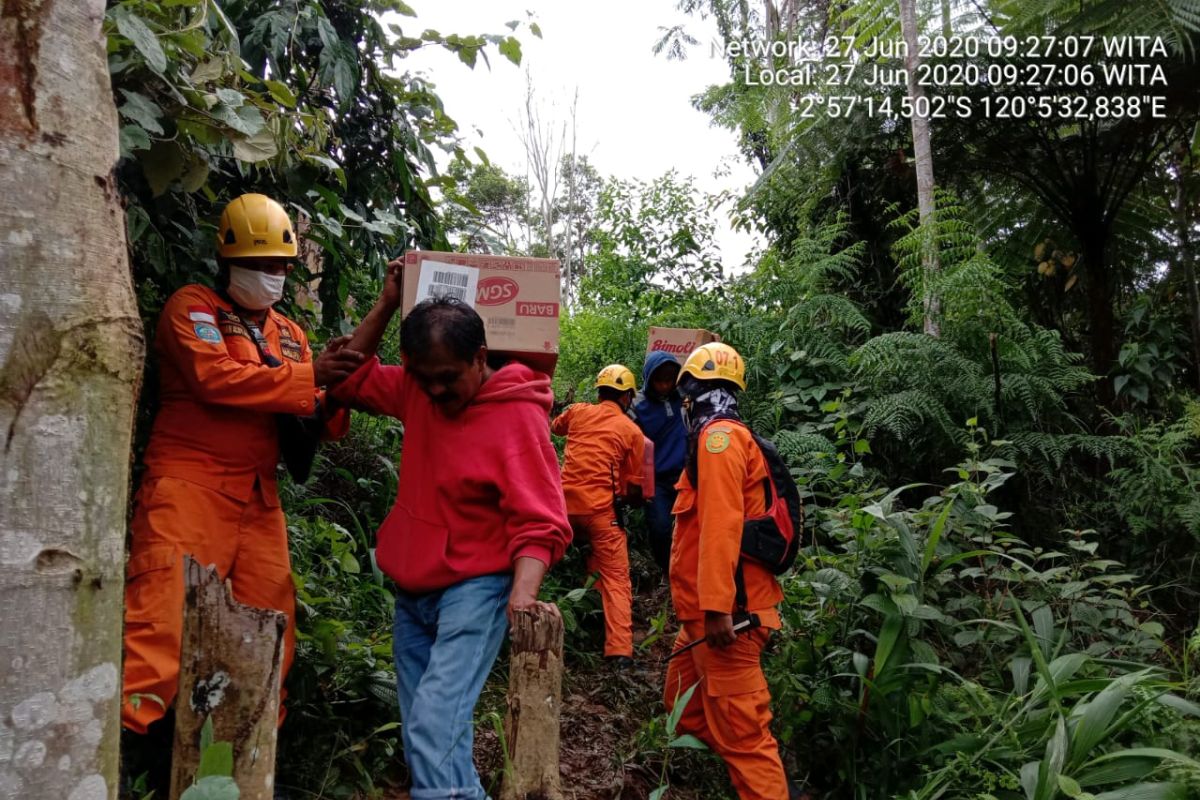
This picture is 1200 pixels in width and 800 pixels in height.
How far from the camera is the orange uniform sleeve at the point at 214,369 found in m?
2.77

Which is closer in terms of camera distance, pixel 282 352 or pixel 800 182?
pixel 282 352

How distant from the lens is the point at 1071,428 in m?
6.82

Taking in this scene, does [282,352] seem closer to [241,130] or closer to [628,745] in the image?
[241,130]

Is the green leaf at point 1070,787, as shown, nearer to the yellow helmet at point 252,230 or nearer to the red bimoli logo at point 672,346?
the yellow helmet at point 252,230

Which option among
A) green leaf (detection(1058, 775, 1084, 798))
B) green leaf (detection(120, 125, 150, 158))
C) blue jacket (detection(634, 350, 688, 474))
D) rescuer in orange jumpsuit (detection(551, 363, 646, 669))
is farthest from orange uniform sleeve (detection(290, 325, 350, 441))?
blue jacket (detection(634, 350, 688, 474))

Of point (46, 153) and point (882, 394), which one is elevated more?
point (46, 153)

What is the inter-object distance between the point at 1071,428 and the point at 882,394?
1.50 m

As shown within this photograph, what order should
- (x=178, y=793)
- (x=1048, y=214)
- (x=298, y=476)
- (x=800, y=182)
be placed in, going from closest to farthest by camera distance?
(x=178, y=793), (x=298, y=476), (x=1048, y=214), (x=800, y=182)

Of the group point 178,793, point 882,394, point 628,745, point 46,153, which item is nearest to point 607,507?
point 628,745

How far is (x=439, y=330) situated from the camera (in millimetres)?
2662

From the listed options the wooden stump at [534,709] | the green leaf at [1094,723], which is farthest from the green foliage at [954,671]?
the wooden stump at [534,709]

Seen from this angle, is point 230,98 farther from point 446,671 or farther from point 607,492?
point 607,492

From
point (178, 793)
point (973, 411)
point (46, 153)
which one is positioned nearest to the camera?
point (46, 153)

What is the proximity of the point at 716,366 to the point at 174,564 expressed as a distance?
8.24ft
